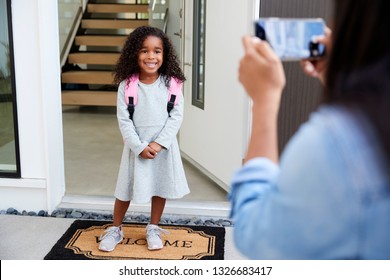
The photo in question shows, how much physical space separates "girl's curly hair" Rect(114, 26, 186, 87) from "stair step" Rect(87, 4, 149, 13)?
16.7ft

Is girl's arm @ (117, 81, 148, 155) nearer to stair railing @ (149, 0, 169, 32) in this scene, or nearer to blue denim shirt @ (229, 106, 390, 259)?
blue denim shirt @ (229, 106, 390, 259)

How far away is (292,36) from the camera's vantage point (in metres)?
0.85

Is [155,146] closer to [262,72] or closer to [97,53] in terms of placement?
[262,72]

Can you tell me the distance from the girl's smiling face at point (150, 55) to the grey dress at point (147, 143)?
0.08m

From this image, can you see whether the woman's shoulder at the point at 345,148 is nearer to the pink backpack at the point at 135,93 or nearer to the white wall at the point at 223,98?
the pink backpack at the point at 135,93

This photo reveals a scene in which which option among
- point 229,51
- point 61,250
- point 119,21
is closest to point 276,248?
point 61,250

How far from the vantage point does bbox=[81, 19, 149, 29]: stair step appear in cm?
732

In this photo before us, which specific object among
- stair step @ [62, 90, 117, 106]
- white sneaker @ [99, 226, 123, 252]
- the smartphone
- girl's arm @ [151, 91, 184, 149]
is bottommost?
white sneaker @ [99, 226, 123, 252]

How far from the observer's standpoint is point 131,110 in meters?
2.59

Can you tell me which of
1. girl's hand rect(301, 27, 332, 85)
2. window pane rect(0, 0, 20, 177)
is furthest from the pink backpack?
girl's hand rect(301, 27, 332, 85)

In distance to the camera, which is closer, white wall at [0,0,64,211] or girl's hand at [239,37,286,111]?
girl's hand at [239,37,286,111]

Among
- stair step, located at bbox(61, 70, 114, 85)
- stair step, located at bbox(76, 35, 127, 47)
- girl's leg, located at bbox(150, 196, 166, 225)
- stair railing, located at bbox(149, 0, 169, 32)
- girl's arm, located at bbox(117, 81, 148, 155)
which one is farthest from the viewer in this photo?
stair step, located at bbox(76, 35, 127, 47)

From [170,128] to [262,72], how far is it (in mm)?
1860

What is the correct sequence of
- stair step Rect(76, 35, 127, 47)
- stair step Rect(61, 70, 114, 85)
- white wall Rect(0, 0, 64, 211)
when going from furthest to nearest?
1. stair step Rect(76, 35, 127, 47)
2. stair step Rect(61, 70, 114, 85)
3. white wall Rect(0, 0, 64, 211)
